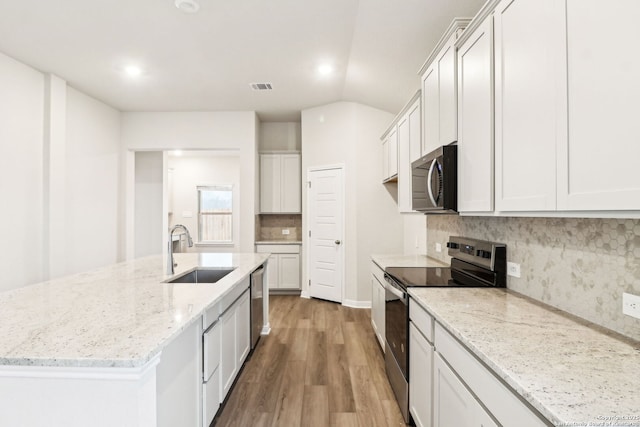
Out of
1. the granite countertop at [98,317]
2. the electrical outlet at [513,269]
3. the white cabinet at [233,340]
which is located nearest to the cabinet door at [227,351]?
the white cabinet at [233,340]

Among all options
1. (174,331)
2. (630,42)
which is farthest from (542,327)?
(174,331)

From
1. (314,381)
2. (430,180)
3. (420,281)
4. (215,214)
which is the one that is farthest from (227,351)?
(215,214)

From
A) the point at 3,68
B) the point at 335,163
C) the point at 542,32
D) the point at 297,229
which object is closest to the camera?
the point at 542,32

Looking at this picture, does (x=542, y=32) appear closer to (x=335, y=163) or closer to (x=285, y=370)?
(x=285, y=370)

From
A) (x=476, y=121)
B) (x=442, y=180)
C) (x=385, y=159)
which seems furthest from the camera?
(x=385, y=159)

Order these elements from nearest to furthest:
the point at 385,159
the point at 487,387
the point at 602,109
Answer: the point at 602,109 < the point at 487,387 < the point at 385,159

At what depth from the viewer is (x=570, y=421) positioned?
2.25 ft

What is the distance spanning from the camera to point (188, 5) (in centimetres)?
245

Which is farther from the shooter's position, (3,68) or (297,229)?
(297,229)

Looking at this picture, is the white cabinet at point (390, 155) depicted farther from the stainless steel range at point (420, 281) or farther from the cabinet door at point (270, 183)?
the cabinet door at point (270, 183)

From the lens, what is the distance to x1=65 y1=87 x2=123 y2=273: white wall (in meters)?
4.10

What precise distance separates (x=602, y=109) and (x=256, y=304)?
9.05 feet

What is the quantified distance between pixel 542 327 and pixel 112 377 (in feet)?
5.04

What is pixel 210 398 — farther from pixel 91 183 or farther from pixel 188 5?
pixel 91 183
